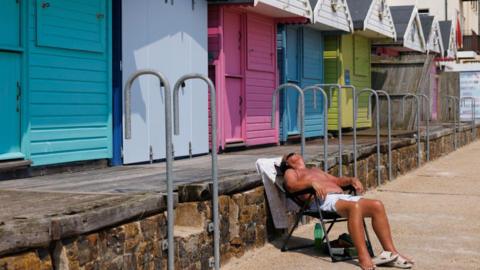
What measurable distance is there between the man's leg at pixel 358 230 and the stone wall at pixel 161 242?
1.06 meters

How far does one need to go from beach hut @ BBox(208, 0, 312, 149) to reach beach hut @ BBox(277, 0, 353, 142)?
457 mm

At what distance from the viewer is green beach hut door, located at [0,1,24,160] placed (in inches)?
290

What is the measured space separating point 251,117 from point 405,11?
1043 cm

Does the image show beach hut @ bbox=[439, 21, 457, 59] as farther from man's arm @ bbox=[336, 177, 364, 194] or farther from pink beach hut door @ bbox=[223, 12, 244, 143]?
man's arm @ bbox=[336, 177, 364, 194]

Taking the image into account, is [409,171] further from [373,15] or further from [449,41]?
[449,41]

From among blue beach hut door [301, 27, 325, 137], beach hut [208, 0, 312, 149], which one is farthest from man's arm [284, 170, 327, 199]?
blue beach hut door [301, 27, 325, 137]

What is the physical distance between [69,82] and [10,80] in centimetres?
94

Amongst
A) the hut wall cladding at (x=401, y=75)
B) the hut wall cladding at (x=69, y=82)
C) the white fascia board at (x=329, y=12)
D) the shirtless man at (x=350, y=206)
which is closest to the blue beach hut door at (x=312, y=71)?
the white fascia board at (x=329, y=12)

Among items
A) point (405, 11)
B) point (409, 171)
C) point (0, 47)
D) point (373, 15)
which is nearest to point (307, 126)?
point (409, 171)

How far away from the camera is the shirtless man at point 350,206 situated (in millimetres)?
6379

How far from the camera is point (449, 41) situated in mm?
29672

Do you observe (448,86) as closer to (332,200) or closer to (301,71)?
(301,71)

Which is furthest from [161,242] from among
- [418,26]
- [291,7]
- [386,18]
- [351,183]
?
[418,26]

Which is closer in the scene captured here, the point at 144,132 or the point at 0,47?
the point at 0,47
